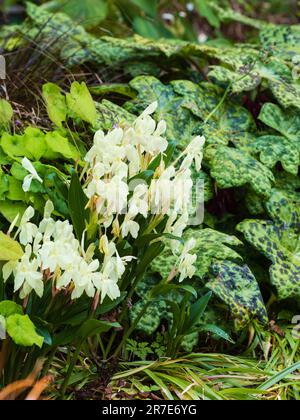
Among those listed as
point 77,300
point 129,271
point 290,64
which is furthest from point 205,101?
point 77,300

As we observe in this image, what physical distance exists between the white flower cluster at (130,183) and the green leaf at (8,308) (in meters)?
0.28

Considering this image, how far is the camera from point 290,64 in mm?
2775

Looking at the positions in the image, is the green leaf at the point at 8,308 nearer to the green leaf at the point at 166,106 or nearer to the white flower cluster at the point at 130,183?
the white flower cluster at the point at 130,183

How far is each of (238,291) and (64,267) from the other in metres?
0.76

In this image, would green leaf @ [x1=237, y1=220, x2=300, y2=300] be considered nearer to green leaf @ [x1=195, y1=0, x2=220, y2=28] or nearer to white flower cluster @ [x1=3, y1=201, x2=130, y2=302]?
white flower cluster @ [x1=3, y1=201, x2=130, y2=302]

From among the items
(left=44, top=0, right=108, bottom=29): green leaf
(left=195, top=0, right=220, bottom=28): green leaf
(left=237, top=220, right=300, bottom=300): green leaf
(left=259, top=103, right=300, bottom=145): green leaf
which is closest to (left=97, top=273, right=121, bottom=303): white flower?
(left=237, top=220, right=300, bottom=300): green leaf

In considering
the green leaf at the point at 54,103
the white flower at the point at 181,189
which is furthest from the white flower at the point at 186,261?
the green leaf at the point at 54,103

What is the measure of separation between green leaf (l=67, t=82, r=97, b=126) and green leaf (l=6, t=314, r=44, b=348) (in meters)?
0.81

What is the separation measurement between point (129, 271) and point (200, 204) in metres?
0.50

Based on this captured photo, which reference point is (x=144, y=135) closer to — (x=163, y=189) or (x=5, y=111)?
(x=163, y=189)

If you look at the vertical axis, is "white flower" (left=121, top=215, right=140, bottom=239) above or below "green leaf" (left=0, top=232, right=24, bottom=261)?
below

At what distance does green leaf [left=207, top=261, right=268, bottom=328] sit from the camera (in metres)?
1.98

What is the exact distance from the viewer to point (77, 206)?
1647 millimetres

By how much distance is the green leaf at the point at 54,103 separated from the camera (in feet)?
6.88
